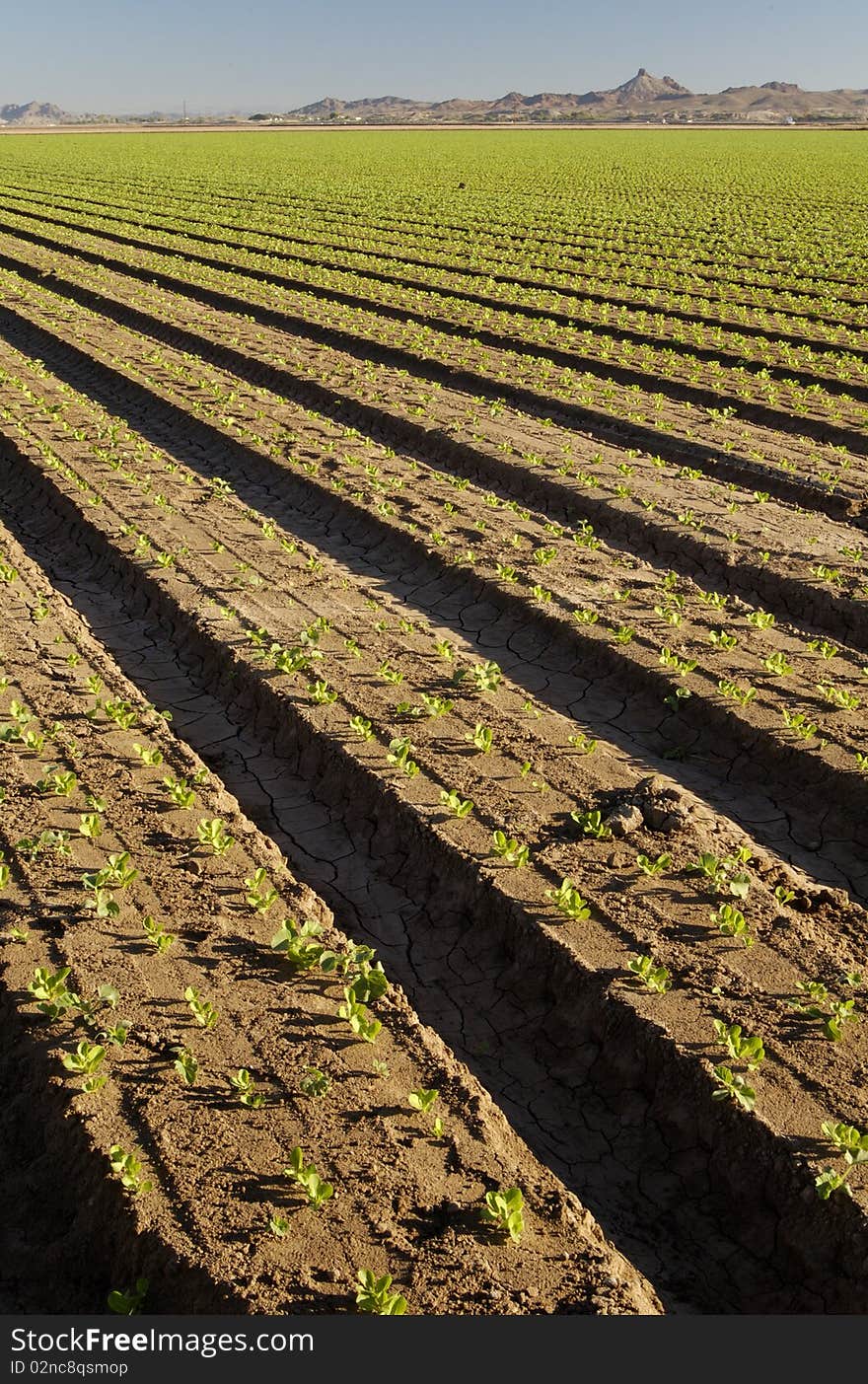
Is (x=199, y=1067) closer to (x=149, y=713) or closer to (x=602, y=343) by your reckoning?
(x=149, y=713)

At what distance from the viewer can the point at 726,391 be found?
1496cm

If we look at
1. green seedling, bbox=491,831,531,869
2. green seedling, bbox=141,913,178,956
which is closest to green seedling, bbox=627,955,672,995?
green seedling, bbox=491,831,531,869

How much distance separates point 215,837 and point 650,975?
2319 millimetres

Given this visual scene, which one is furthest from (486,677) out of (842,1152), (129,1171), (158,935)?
(129,1171)

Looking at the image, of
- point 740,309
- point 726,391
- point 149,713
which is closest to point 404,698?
point 149,713

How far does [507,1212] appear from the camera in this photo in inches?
150

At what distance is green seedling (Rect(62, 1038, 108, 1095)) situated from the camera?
4.32 meters

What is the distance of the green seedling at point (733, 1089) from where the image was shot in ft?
14.2

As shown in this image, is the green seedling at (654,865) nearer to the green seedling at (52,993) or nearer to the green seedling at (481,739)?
the green seedling at (481,739)

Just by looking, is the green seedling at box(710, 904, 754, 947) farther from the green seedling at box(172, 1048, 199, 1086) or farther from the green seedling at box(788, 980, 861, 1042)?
the green seedling at box(172, 1048, 199, 1086)

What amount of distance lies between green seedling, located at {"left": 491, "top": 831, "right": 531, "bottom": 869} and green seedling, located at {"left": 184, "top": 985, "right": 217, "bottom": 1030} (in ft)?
5.61

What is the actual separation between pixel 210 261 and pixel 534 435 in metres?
15.3

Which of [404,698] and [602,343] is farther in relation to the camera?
[602,343]

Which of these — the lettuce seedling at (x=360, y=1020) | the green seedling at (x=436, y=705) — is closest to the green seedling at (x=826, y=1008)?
the lettuce seedling at (x=360, y=1020)
